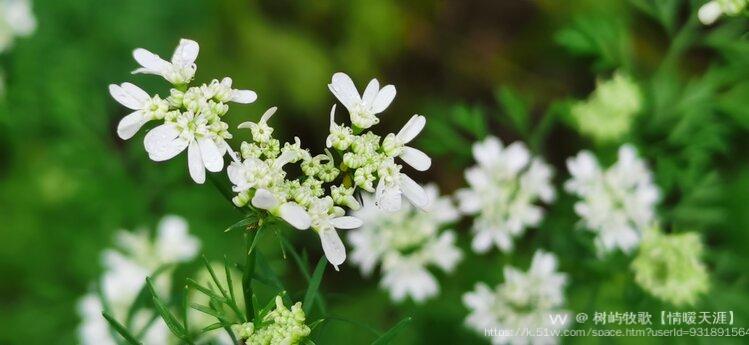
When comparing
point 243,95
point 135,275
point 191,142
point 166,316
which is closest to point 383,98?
point 243,95

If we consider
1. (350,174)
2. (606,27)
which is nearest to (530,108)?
(606,27)

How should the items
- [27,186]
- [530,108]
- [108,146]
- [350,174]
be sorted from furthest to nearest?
[530,108]
[27,186]
[108,146]
[350,174]

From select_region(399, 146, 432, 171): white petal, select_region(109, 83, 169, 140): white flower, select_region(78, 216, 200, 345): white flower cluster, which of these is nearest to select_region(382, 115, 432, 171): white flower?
select_region(399, 146, 432, 171): white petal

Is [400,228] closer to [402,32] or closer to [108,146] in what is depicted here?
[108,146]

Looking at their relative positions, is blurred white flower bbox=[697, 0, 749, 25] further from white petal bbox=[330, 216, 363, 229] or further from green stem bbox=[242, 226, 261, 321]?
green stem bbox=[242, 226, 261, 321]

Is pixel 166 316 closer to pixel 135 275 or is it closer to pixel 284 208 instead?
pixel 284 208

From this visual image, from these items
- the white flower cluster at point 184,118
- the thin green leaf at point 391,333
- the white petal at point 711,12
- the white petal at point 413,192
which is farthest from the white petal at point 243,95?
the white petal at point 711,12
